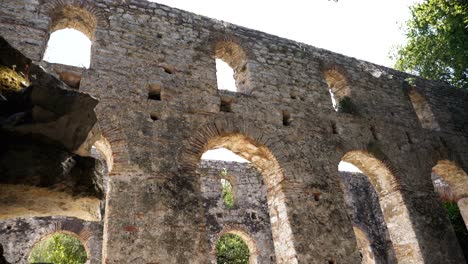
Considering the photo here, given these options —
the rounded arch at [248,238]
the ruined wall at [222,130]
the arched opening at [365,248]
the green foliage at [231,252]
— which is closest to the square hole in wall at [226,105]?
the ruined wall at [222,130]

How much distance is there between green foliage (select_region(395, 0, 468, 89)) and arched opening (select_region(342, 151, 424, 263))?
5785 millimetres

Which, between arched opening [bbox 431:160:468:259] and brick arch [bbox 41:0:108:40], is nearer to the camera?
brick arch [bbox 41:0:108:40]

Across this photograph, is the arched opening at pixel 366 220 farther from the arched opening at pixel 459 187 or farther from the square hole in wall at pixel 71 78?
the square hole in wall at pixel 71 78

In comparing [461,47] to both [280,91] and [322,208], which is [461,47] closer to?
[280,91]

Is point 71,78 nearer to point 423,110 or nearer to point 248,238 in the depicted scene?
point 248,238

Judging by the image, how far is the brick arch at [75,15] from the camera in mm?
7168

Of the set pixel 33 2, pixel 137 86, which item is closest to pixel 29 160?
pixel 137 86

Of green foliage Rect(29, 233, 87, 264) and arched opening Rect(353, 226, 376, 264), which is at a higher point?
green foliage Rect(29, 233, 87, 264)

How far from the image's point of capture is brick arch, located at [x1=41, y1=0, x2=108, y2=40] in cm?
717

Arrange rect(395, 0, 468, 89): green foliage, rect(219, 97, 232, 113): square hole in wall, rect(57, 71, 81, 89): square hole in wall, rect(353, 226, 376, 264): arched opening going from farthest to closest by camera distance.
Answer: rect(353, 226, 376, 264): arched opening < rect(395, 0, 468, 89): green foliage < rect(219, 97, 232, 113): square hole in wall < rect(57, 71, 81, 89): square hole in wall

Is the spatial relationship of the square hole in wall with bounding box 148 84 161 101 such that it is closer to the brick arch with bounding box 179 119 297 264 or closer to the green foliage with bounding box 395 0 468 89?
the brick arch with bounding box 179 119 297 264

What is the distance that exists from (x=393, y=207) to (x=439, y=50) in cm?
758

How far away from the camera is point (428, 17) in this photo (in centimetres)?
1052

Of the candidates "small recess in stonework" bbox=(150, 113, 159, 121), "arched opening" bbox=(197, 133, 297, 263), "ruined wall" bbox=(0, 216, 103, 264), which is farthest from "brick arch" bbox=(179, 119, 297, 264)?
"ruined wall" bbox=(0, 216, 103, 264)
